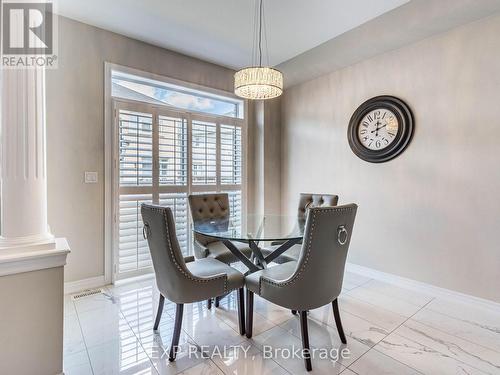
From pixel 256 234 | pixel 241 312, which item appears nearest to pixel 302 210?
pixel 256 234

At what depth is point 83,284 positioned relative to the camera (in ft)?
9.39

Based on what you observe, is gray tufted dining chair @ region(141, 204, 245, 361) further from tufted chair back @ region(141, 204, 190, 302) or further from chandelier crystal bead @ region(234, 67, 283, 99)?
chandelier crystal bead @ region(234, 67, 283, 99)

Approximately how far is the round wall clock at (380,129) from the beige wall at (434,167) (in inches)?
3.6

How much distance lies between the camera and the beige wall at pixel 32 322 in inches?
55.6

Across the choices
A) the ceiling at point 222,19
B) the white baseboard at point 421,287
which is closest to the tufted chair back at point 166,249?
the ceiling at point 222,19

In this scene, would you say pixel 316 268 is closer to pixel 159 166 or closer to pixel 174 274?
pixel 174 274

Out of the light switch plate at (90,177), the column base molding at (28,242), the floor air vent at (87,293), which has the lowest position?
the floor air vent at (87,293)

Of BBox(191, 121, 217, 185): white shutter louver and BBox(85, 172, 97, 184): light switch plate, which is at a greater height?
BBox(191, 121, 217, 185): white shutter louver

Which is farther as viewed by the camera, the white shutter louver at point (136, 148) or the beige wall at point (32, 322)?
the white shutter louver at point (136, 148)

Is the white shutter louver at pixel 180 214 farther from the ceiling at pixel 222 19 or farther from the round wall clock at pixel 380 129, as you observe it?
the round wall clock at pixel 380 129

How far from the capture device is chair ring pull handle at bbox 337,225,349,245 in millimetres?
1725

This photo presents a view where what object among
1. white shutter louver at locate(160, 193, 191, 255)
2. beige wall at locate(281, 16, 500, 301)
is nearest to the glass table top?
white shutter louver at locate(160, 193, 191, 255)

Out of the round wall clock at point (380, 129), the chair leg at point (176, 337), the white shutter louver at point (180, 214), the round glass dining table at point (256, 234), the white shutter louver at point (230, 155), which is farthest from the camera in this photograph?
the white shutter louver at point (230, 155)

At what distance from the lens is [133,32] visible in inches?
117
